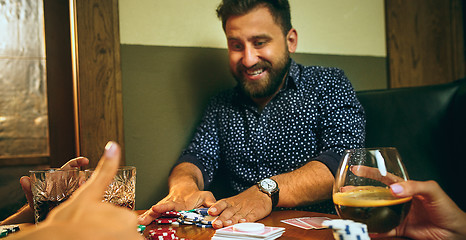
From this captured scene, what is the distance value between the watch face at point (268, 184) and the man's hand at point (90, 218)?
0.97 metres

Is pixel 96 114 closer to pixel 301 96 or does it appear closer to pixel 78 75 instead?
pixel 78 75

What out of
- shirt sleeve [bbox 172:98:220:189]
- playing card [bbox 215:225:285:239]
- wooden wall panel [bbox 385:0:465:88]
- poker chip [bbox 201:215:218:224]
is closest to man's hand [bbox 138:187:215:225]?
poker chip [bbox 201:215:218:224]

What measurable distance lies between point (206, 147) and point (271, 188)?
66 centimetres

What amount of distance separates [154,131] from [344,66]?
1318 millimetres

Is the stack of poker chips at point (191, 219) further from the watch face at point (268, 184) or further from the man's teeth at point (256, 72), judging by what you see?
the man's teeth at point (256, 72)

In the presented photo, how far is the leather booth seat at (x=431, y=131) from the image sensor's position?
157 centimetres

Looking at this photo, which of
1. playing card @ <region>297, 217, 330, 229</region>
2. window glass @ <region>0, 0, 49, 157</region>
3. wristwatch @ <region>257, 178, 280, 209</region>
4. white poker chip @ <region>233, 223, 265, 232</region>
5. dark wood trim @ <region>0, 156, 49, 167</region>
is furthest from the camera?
window glass @ <region>0, 0, 49, 157</region>

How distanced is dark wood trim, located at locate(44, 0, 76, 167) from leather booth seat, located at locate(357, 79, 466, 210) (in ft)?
5.23

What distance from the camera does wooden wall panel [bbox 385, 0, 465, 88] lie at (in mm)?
2588

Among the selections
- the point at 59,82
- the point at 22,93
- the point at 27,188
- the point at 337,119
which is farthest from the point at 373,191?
the point at 22,93

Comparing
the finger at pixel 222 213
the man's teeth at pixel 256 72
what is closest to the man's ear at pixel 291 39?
the man's teeth at pixel 256 72

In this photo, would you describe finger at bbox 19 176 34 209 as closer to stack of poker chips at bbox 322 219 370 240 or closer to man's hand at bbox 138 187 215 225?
man's hand at bbox 138 187 215 225

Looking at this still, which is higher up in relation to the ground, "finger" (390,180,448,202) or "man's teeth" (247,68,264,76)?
"man's teeth" (247,68,264,76)

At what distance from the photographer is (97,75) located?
6.06 ft
